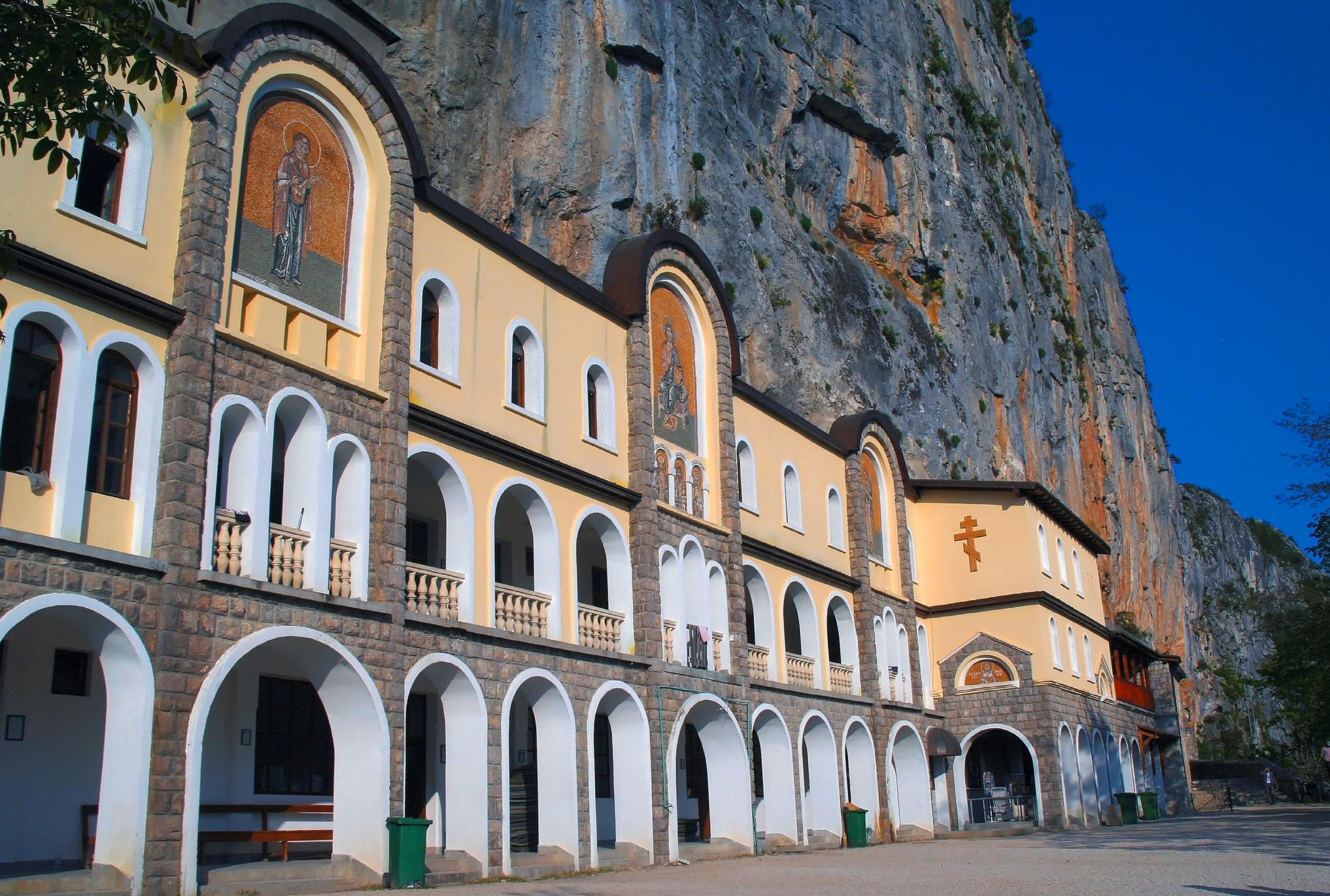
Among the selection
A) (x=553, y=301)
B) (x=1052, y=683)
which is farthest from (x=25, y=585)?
(x=1052, y=683)

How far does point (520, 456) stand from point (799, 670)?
34.9ft

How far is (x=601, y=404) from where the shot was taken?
22578mm

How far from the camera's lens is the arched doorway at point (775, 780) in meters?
25.3

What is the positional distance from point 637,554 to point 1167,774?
1345 inches

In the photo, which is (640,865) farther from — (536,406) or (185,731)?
(185,731)

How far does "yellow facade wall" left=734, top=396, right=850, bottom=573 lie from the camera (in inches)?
1075

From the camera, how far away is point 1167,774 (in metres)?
47.6

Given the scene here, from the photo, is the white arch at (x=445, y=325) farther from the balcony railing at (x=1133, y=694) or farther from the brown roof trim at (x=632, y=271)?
the balcony railing at (x=1133, y=694)

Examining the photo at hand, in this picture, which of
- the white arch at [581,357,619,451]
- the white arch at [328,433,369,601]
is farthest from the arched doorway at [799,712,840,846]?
the white arch at [328,433,369,601]

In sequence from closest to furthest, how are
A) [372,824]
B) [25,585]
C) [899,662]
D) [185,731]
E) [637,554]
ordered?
1. [25,585]
2. [185,731]
3. [372,824]
4. [637,554]
5. [899,662]

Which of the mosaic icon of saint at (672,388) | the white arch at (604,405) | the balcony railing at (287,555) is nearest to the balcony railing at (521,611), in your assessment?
the white arch at (604,405)

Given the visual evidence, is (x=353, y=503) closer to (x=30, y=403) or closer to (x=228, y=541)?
(x=228, y=541)

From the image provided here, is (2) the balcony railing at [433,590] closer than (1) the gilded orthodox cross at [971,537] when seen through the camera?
Yes

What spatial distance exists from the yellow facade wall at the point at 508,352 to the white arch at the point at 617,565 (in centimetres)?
82
